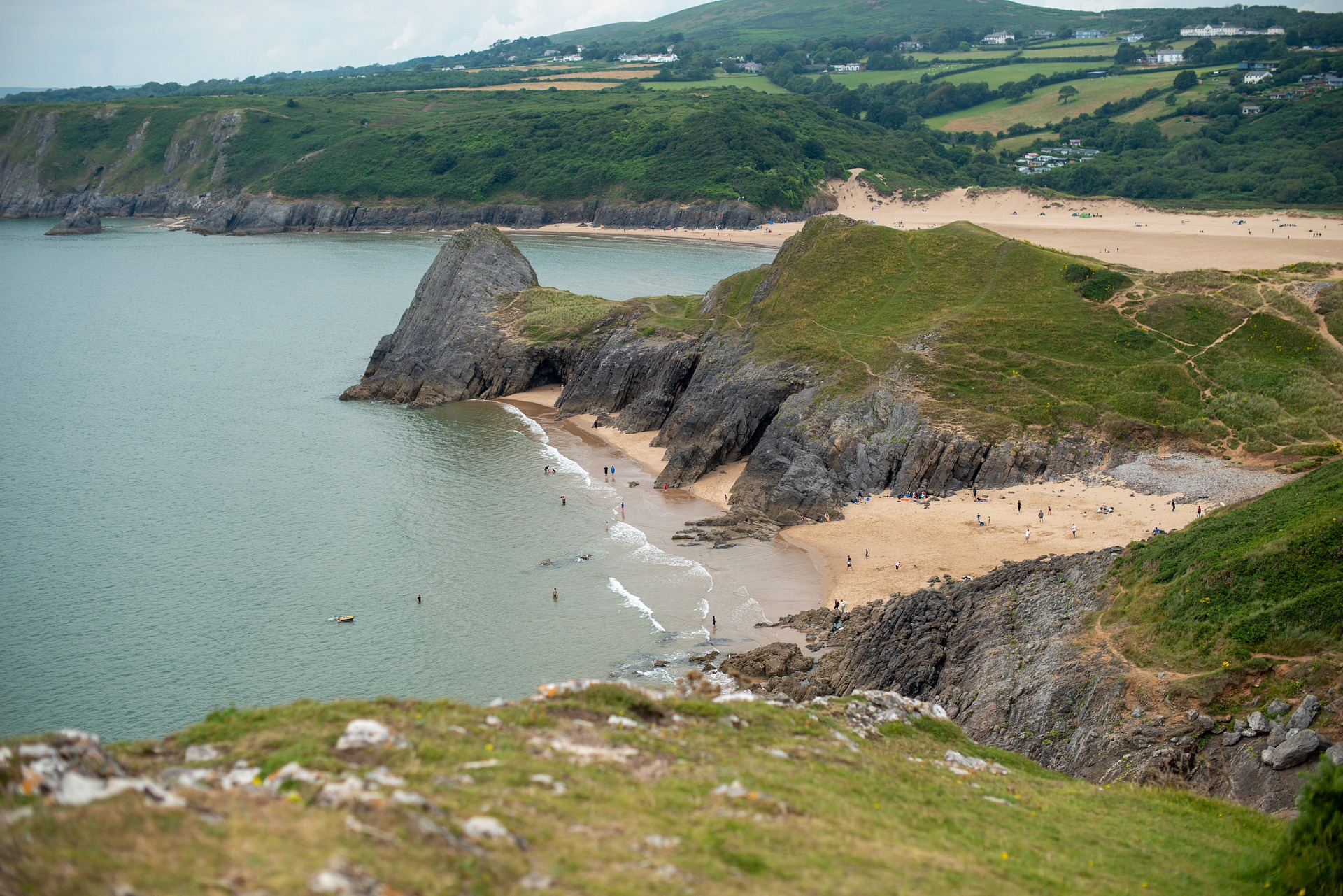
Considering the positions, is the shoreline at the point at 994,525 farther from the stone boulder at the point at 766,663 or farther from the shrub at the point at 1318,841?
the shrub at the point at 1318,841

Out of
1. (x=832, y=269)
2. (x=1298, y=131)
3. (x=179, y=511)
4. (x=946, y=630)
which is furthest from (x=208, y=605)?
(x=1298, y=131)

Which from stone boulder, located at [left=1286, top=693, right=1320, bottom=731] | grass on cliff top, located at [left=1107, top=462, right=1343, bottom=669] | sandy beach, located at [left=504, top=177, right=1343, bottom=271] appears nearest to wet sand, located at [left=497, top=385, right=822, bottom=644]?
grass on cliff top, located at [left=1107, top=462, right=1343, bottom=669]

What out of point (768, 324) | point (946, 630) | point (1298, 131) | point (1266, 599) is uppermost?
point (1298, 131)

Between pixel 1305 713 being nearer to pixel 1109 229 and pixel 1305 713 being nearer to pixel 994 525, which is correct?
pixel 994 525

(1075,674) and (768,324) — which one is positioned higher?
(768,324)

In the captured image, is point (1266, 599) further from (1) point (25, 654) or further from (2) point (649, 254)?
(2) point (649, 254)

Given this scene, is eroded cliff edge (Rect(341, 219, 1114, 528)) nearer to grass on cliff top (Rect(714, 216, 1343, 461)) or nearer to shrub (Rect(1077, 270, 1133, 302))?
grass on cliff top (Rect(714, 216, 1343, 461))

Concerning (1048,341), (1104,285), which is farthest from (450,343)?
(1104,285)
